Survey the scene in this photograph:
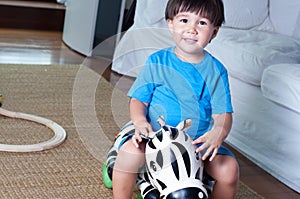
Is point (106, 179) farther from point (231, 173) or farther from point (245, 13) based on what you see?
point (245, 13)

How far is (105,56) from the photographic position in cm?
284

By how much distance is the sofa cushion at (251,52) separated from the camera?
6.01 ft

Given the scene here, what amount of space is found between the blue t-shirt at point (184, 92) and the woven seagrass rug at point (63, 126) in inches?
9.7

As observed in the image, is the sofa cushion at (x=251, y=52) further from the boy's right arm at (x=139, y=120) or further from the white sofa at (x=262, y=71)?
the boy's right arm at (x=139, y=120)

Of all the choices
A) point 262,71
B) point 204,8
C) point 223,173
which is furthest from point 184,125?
point 262,71

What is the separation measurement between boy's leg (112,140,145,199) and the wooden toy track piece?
1.41 ft

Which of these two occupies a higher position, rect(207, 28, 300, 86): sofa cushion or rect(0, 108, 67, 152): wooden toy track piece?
rect(207, 28, 300, 86): sofa cushion

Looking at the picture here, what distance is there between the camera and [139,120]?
1220 mm

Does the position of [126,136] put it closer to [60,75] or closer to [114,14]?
[60,75]

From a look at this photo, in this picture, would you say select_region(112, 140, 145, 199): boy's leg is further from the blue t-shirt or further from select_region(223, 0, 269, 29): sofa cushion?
select_region(223, 0, 269, 29): sofa cushion

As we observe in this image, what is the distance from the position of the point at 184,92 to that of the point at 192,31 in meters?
0.15

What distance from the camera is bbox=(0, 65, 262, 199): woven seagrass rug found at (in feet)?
4.58

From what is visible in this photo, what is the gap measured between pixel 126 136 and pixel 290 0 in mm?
1431

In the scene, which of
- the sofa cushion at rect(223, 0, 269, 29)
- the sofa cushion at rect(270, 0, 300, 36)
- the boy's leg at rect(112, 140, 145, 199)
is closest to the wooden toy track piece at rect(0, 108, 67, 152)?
the boy's leg at rect(112, 140, 145, 199)
